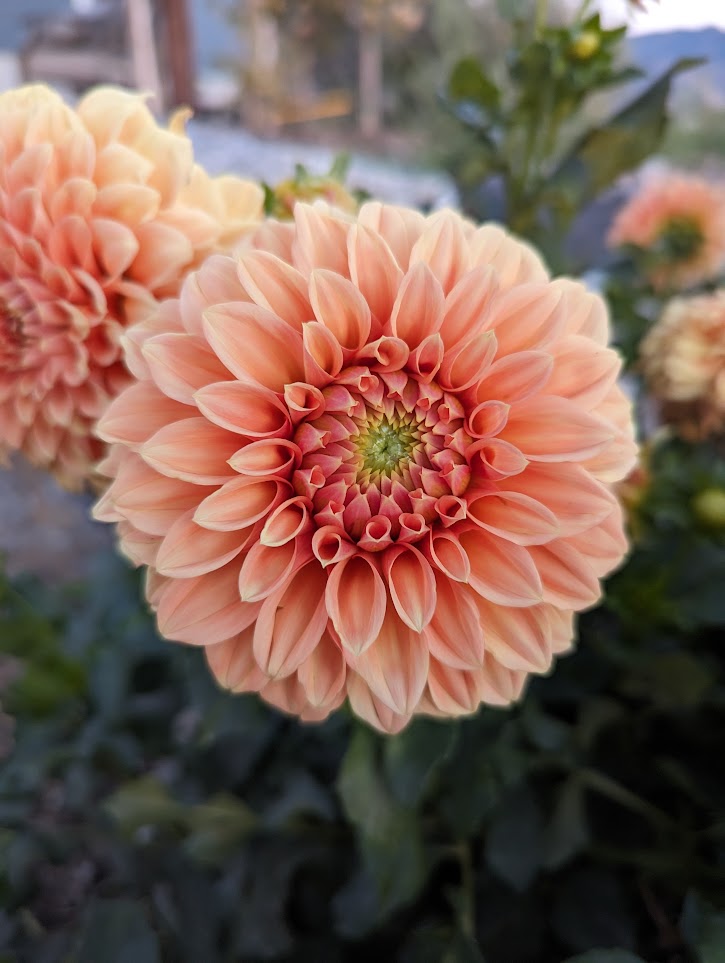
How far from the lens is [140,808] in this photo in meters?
0.82

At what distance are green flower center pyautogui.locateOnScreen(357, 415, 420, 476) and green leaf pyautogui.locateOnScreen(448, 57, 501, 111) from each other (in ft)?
1.57

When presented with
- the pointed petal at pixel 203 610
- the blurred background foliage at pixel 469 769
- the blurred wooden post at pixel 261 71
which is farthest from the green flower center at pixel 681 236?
the blurred wooden post at pixel 261 71

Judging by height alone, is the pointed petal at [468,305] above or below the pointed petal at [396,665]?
above

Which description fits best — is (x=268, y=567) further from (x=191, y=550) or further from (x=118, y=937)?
(x=118, y=937)

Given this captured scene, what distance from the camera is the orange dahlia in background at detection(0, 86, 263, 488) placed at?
1.71 ft

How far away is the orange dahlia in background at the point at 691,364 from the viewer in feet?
2.50

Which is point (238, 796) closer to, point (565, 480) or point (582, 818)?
point (582, 818)

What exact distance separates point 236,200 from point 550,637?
16.7 inches

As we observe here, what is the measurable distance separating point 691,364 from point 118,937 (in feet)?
2.65

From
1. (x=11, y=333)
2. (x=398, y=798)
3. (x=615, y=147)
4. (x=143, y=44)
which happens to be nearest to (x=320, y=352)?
(x=11, y=333)

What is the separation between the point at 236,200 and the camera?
584 mm

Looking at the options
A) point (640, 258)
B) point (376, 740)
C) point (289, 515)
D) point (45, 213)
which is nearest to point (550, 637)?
point (289, 515)

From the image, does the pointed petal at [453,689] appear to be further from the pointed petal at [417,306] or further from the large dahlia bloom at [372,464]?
the pointed petal at [417,306]

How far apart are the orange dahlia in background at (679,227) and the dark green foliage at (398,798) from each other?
0.42m
